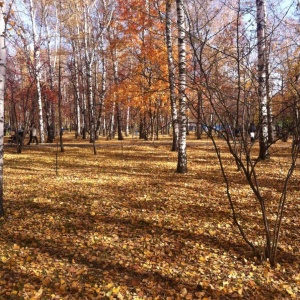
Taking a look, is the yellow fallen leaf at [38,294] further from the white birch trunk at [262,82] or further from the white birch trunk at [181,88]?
the white birch trunk at [181,88]

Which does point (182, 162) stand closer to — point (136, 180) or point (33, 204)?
point (136, 180)

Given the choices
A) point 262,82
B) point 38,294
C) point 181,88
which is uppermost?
point 181,88

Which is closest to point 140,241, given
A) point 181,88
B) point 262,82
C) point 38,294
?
point 38,294

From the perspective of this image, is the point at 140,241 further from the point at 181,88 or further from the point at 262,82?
the point at 181,88

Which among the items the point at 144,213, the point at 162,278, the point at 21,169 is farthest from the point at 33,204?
the point at 21,169

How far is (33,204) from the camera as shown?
18.9 feet

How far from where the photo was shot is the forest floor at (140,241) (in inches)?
125

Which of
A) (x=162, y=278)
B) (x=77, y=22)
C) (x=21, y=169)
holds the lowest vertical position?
(x=162, y=278)

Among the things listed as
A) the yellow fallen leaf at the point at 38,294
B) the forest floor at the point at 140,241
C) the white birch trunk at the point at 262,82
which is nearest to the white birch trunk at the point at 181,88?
the forest floor at the point at 140,241

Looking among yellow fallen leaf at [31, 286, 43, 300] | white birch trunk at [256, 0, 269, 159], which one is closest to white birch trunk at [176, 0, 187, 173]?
white birch trunk at [256, 0, 269, 159]

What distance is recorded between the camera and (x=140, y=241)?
427cm

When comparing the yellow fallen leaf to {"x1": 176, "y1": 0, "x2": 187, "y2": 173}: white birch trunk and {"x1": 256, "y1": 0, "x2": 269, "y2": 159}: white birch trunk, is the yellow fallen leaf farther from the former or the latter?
{"x1": 176, "y1": 0, "x2": 187, "y2": 173}: white birch trunk

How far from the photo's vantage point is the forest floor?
10.4ft

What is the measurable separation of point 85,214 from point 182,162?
422cm
